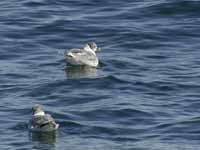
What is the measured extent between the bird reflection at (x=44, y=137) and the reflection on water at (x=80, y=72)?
6.26m

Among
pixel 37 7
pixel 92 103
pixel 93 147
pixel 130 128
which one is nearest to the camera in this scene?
pixel 93 147

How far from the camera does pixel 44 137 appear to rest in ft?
90.7

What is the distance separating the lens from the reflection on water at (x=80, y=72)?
34.2 metres

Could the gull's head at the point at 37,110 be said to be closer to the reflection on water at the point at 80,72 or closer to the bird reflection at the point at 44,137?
the bird reflection at the point at 44,137

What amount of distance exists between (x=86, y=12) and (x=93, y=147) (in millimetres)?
15408

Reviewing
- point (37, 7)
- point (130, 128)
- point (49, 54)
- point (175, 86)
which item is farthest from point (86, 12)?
point (130, 128)

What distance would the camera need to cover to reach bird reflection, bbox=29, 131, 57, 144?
1075 inches

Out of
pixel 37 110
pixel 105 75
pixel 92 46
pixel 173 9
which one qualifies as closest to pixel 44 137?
pixel 37 110

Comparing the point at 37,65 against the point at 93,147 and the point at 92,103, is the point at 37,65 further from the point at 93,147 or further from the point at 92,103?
the point at 93,147

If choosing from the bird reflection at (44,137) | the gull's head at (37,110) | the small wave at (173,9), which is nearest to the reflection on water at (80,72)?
the gull's head at (37,110)

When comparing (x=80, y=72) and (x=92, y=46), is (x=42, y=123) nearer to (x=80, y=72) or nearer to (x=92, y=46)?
(x=80, y=72)

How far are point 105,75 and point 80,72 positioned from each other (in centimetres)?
107

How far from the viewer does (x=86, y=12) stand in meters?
41.7

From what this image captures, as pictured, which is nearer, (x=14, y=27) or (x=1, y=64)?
(x=1, y=64)
